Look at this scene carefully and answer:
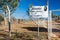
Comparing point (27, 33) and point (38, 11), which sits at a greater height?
point (38, 11)

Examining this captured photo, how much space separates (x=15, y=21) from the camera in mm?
35156

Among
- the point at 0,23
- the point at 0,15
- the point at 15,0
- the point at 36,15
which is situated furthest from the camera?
the point at 15,0

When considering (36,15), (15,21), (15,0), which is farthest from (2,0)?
(36,15)

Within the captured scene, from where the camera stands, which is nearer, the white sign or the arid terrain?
the white sign

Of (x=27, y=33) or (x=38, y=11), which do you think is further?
(x=27, y=33)

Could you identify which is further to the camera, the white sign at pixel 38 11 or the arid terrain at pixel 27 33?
the arid terrain at pixel 27 33

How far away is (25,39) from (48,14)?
293 centimetres

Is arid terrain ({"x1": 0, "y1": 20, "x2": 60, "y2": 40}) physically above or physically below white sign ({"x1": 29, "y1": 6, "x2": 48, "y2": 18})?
below

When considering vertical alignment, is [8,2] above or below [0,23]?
above

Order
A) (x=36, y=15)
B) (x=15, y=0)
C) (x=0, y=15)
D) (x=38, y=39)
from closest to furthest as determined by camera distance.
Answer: (x=38, y=39) → (x=36, y=15) → (x=0, y=15) → (x=15, y=0)

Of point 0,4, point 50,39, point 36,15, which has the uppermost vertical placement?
point 0,4

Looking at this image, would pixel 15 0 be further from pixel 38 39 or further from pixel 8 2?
pixel 38 39

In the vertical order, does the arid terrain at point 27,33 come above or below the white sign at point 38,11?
below

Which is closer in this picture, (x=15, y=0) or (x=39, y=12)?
(x=39, y=12)
